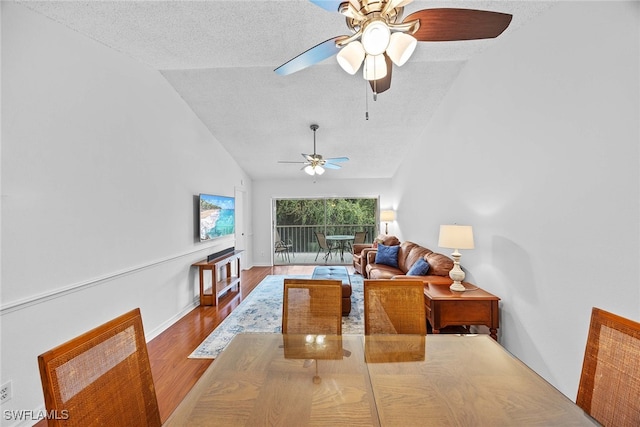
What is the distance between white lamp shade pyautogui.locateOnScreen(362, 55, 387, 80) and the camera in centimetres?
152

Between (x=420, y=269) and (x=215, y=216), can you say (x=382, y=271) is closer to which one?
(x=420, y=269)

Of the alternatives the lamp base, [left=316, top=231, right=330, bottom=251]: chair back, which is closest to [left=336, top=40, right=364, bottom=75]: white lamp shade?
the lamp base

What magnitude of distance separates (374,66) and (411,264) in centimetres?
344

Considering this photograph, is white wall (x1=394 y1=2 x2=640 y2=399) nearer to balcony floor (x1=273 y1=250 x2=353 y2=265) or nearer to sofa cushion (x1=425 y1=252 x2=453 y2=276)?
sofa cushion (x1=425 y1=252 x2=453 y2=276)

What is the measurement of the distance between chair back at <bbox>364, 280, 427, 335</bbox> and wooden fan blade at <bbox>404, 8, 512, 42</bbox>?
55.8 inches

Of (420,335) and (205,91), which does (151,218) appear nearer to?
(205,91)

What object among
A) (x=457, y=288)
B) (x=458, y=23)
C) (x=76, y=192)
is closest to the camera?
(x=458, y=23)

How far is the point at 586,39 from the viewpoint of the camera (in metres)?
1.70

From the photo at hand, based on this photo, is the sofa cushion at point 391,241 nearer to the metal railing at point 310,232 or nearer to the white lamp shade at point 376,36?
the metal railing at point 310,232

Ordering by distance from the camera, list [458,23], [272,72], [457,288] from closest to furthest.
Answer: [458,23]
[457,288]
[272,72]

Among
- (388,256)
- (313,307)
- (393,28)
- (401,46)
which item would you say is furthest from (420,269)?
(393,28)

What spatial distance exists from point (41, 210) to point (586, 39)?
12.2 feet

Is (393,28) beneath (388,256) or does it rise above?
above

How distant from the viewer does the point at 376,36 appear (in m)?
1.25
